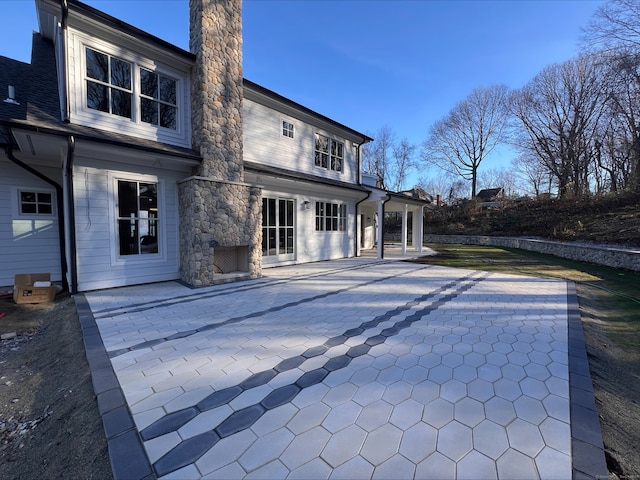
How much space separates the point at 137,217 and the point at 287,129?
5.75 m

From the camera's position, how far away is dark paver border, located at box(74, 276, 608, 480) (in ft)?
5.18

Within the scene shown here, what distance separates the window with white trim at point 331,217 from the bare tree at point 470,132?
21.5m

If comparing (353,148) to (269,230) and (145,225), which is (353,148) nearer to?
(269,230)

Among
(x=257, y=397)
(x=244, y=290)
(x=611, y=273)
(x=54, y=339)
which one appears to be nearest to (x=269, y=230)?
(x=244, y=290)

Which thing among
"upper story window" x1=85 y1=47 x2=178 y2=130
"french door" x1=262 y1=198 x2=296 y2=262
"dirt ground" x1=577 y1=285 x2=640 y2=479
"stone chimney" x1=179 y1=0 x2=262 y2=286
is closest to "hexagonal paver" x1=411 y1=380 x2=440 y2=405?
"dirt ground" x1=577 y1=285 x2=640 y2=479

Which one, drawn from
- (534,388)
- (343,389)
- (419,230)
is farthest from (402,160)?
(343,389)

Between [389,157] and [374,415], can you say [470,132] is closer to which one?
[389,157]

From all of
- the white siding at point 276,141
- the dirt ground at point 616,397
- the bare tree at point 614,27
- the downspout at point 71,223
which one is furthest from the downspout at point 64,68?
the bare tree at point 614,27

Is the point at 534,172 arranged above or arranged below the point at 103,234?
above

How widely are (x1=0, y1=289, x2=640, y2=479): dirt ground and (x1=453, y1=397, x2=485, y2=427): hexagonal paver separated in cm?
69

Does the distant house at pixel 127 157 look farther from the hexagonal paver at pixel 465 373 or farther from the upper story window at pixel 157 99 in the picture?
the hexagonal paver at pixel 465 373

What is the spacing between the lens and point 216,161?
688cm

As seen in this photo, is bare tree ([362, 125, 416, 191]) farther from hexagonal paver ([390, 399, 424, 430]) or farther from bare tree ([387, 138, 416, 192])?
hexagonal paver ([390, 399, 424, 430])

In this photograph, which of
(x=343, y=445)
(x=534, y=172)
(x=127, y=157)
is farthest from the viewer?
(x=534, y=172)
